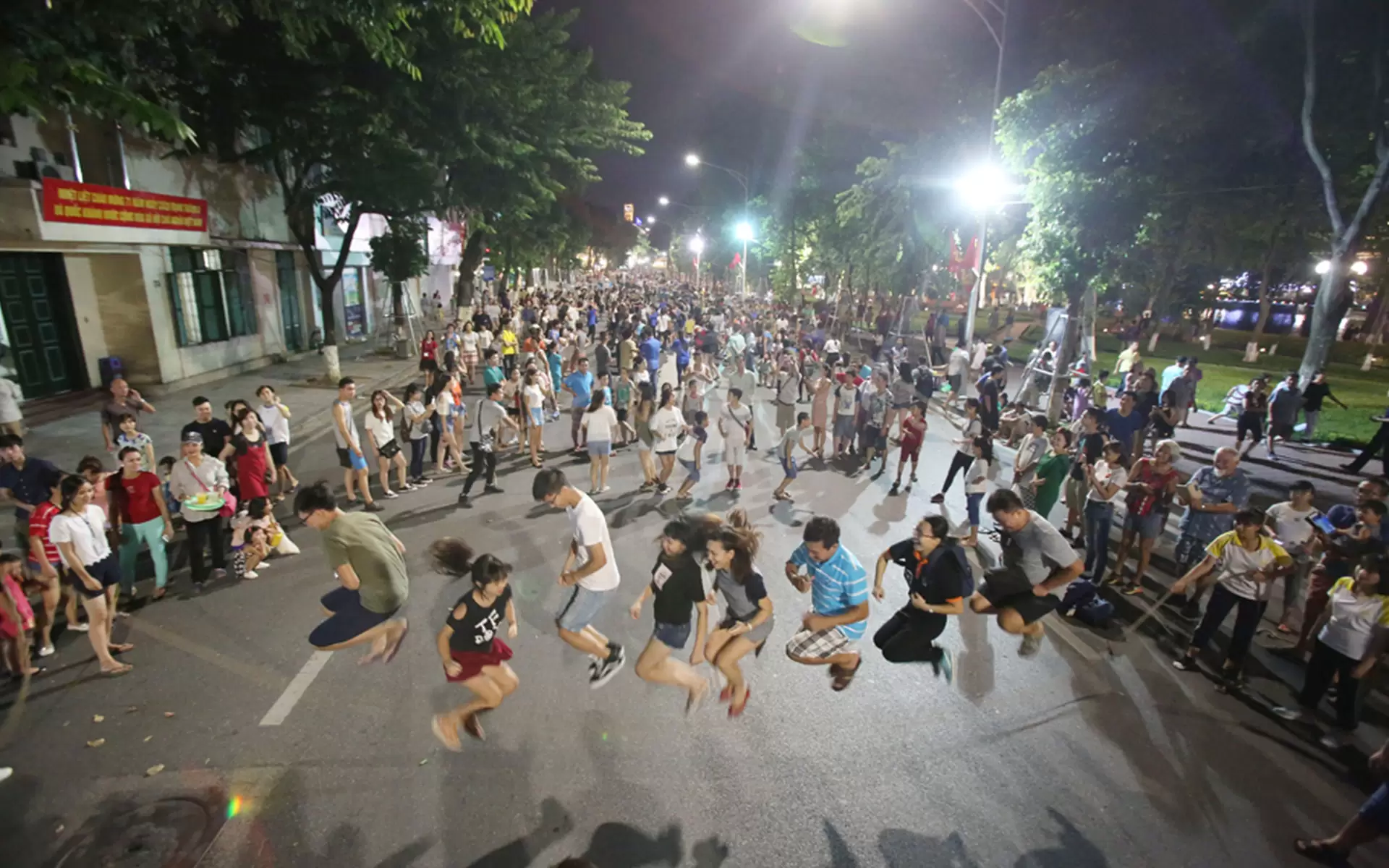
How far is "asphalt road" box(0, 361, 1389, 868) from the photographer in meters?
3.91

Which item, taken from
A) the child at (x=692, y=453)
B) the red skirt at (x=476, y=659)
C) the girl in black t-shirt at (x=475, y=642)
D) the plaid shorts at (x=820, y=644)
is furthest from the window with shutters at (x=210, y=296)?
the plaid shorts at (x=820, y=644)

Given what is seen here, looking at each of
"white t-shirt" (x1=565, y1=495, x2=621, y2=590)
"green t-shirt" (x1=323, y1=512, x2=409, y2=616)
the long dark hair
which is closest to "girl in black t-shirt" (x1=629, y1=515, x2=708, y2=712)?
→ the long dark hair

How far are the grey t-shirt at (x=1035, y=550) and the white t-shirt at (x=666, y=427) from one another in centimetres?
512

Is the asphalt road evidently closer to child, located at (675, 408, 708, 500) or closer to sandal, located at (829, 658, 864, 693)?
sandal, located at (829, 658, 864, 693)

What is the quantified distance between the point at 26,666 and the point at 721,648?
5330mm

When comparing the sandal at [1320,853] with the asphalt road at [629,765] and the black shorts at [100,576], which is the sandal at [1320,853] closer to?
the asphalt road at [629,765]

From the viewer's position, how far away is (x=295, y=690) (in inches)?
204

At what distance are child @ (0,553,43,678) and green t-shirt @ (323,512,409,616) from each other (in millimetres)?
2356

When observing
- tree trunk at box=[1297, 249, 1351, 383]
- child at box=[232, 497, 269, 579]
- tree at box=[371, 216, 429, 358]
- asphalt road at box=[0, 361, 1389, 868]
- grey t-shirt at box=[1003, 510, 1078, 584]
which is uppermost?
tree at box=[371, 216, 429, 358]

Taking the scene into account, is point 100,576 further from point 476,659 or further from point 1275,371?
point 1275,371

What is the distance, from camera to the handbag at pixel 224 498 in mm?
6492

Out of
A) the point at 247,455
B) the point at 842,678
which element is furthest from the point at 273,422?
the point at 842,678

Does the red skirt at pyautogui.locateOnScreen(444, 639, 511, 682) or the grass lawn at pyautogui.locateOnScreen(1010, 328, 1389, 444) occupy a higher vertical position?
the red skirt at pyautogui.locateOnScreen(444, 639, 511, 682)

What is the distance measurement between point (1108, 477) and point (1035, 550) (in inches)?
104
